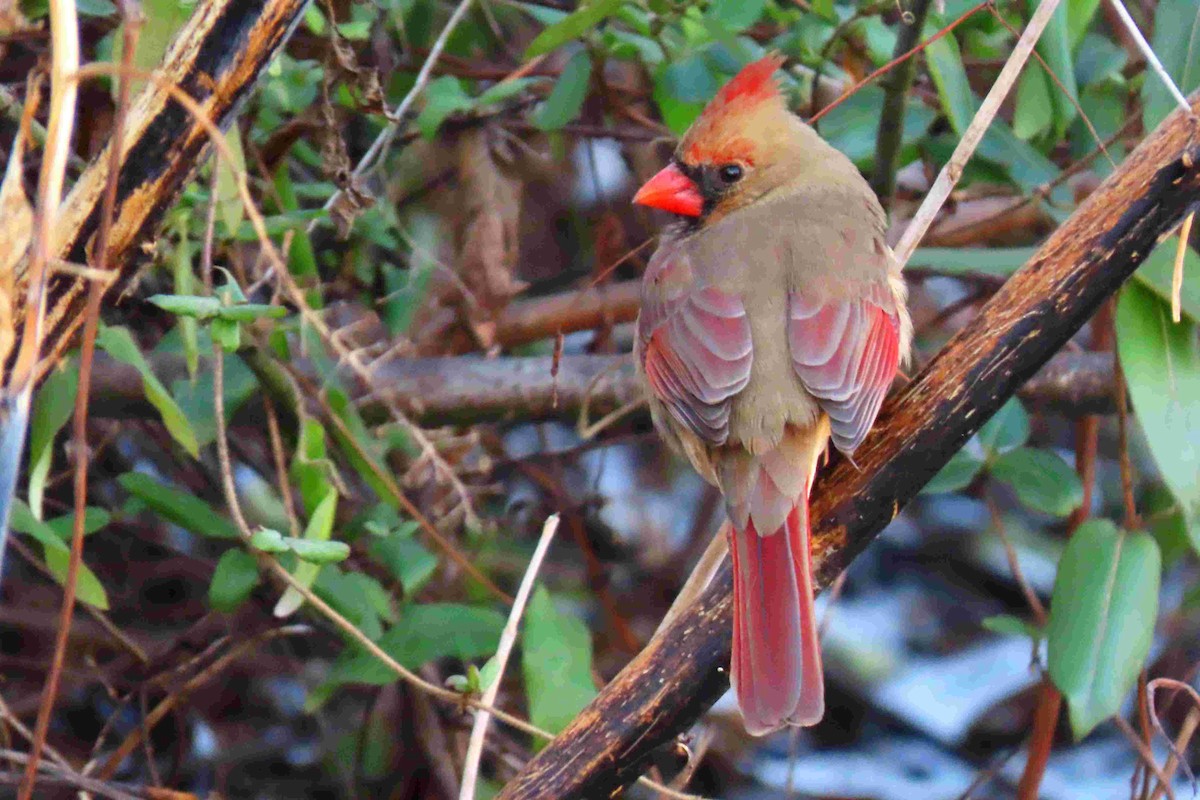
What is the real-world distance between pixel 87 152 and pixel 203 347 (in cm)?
64

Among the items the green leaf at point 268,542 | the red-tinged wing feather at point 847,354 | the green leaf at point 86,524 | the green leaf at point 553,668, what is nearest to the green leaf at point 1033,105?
the red-tinged wing feather at point 847,354

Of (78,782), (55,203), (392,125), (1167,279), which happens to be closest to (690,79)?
(392,125)

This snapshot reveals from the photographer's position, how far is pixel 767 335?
8.56 feet

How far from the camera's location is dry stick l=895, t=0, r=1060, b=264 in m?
2.04

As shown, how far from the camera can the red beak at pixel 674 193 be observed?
3.07 metres

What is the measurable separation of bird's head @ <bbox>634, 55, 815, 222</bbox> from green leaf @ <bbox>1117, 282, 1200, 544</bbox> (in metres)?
0.80

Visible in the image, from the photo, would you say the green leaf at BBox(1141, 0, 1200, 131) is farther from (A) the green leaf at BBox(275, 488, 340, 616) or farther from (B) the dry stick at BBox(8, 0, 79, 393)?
(B) the dry stick at BBox(8, 0, 79, 393)

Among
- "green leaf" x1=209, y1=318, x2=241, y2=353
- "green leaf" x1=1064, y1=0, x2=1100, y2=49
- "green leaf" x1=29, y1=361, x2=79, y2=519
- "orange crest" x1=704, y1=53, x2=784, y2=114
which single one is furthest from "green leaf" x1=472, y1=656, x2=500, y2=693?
"green leaf" x1=1064, y1=0, x2=1100, y2=49

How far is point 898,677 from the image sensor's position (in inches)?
170

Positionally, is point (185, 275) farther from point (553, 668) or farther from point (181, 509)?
point (553, 668)

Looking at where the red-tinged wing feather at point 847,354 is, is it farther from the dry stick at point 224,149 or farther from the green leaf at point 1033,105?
the dry stick at point 224,149

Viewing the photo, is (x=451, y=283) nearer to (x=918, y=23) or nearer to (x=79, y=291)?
(x=918, y=23)

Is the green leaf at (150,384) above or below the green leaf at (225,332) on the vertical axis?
below

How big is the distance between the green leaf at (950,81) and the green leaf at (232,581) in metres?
1.52
